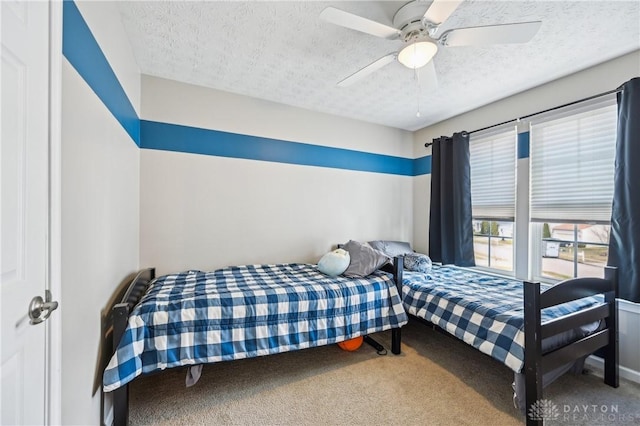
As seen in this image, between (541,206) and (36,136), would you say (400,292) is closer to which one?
(541,206)

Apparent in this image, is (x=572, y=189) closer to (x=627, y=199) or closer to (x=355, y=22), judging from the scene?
(x=627, y=199)

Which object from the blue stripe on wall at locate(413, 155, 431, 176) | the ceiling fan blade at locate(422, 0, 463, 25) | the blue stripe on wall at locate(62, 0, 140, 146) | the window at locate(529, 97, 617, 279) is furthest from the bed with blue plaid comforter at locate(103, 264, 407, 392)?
the blue stripe on wall at locate(413, 155, 431, 176)

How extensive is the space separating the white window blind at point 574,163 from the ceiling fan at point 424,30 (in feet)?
4.45

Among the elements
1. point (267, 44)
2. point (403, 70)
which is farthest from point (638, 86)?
point (267, 44)

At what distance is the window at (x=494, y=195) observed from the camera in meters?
2.86

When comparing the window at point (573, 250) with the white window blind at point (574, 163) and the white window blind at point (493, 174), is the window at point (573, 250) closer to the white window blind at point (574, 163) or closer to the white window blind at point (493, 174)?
the white window blind at point (574, 163)

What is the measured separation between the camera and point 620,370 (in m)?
2.04

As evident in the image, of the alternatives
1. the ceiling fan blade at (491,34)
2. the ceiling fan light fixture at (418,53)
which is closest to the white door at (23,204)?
the ceiling fan light fixture at (418,53)

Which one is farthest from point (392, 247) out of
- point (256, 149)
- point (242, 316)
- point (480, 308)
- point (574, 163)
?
point (242, 316)

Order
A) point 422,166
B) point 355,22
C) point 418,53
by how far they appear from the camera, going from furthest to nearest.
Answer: point 422,166 → point 418,53 → point 355,22

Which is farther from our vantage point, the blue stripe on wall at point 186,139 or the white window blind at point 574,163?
the white window blind at point 574,163

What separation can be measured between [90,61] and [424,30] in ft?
5.85

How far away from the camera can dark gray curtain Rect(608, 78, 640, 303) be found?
190 cm

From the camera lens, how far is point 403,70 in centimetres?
236
